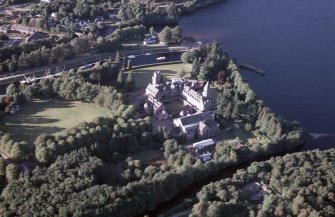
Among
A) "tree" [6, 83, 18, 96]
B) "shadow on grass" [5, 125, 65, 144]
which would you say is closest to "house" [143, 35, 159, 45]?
"tree" [6, 83, 18, 96]

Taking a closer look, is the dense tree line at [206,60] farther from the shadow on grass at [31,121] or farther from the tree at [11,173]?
the tree at [11,173]

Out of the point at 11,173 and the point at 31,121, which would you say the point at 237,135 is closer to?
the point at 31,121

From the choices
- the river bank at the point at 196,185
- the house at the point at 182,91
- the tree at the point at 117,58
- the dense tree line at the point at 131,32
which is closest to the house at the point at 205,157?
the river bank at the point at 196,185

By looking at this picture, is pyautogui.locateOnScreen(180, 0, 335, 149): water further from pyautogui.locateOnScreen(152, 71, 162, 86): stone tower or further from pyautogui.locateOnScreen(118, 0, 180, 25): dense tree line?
pyautogui.locateOnScreen(152, 71, 162, 86): stone tower

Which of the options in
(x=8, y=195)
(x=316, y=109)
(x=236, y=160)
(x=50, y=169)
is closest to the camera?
(x=8, y=195)

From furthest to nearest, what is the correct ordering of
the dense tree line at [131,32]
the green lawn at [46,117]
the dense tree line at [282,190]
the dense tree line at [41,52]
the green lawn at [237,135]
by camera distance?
the dense tree line at [131,32], the dense tree line at [41,52], the green lawn at [237,135], the green lawn at [46,117], the dense tree line at [282,190]

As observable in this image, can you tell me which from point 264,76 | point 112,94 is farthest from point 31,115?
point 264,76

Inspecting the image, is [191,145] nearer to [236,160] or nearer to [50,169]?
[236,160]
